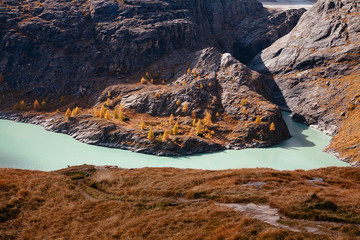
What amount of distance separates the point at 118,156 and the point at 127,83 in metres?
79.4

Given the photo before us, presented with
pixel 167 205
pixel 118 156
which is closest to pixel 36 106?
pixel 118 156

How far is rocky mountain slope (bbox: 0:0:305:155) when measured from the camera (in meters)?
117

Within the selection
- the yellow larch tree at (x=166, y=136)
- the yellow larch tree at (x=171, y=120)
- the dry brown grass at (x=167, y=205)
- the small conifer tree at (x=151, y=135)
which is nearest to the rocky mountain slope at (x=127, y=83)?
the small conifer tree at (x=151, y=135)

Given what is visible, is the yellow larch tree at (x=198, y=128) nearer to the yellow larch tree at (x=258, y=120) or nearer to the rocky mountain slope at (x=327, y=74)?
the yellow larch tree at (x=258, y=120)

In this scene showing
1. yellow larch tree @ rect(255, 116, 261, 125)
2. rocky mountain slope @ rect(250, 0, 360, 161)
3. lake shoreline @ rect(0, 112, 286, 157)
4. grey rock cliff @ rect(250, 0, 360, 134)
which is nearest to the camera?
lake shoreline @ rect(0, 112, 286, 157)

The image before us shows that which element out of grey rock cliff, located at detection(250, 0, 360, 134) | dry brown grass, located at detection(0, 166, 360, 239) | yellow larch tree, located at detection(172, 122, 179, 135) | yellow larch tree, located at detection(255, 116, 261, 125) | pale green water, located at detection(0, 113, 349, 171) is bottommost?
pale green water, located at detection(0, 113, 349, 171)

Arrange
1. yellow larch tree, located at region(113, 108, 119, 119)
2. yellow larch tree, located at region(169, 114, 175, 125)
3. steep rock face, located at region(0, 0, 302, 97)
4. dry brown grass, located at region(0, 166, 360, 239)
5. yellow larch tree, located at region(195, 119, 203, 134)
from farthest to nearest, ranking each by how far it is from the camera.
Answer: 1. steep rock face, located at region(0, 0, 302, 97)
2. yellow larch tree, located at region(113, 108, 119, 119)
3. yellow larch tree, located at region(169, 114, 175, 125)
4. yellow larch tree, located at region(195, 119, 203, 134)
5. dry brown grass, located at region(0, 166, 360, 239)

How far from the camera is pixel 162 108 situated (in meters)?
137

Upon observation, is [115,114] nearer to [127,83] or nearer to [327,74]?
[127,83]

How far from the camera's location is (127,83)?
165250mm

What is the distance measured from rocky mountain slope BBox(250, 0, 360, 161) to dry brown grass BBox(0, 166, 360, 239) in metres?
96.9

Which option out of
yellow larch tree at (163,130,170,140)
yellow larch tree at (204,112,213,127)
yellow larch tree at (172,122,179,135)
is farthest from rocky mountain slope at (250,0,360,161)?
yellow larch tree at (163,130,170,140)

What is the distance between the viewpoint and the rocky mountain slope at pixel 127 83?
117438 millimetres

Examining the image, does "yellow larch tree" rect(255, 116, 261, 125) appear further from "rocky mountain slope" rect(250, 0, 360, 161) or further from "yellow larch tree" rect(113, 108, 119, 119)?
"yellow larch tree" rect(113, 108, 119, 119)
